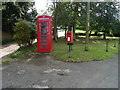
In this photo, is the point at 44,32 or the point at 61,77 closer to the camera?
the point at 61,77

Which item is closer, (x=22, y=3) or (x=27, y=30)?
(x=27, y=30)

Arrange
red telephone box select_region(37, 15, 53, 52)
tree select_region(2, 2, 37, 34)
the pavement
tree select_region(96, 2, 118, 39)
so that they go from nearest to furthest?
the pavement < red telephone box select_region(37, 15, 53, 52) < tree select_region(2, 2, 37, 34) < tree select_region(96, 2, 118, 39)

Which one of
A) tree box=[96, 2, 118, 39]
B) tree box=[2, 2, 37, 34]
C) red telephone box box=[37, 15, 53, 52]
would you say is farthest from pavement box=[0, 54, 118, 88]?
tree box=[96, 2, 118, 39]

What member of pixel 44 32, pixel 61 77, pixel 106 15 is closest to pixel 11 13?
pixel 44 32

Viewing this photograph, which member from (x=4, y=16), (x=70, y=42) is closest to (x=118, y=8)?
(x=70, y=42)

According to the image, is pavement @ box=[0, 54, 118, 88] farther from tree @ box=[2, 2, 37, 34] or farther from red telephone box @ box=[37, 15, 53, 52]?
tree @ box=[2, 2, 37, 34]

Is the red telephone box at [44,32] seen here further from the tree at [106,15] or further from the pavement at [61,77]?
the tree at [106,15]

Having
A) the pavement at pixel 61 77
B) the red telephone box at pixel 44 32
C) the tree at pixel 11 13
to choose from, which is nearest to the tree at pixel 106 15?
the red telephone box at pixel 44 32

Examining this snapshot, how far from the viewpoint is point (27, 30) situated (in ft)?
26.8

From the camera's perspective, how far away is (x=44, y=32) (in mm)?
7605

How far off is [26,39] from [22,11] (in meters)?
7.42

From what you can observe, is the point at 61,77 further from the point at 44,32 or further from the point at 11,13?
the point at 11,13

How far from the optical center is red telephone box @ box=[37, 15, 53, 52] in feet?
24.6

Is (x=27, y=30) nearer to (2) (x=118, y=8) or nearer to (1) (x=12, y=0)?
(1) (x=12, y=0)
